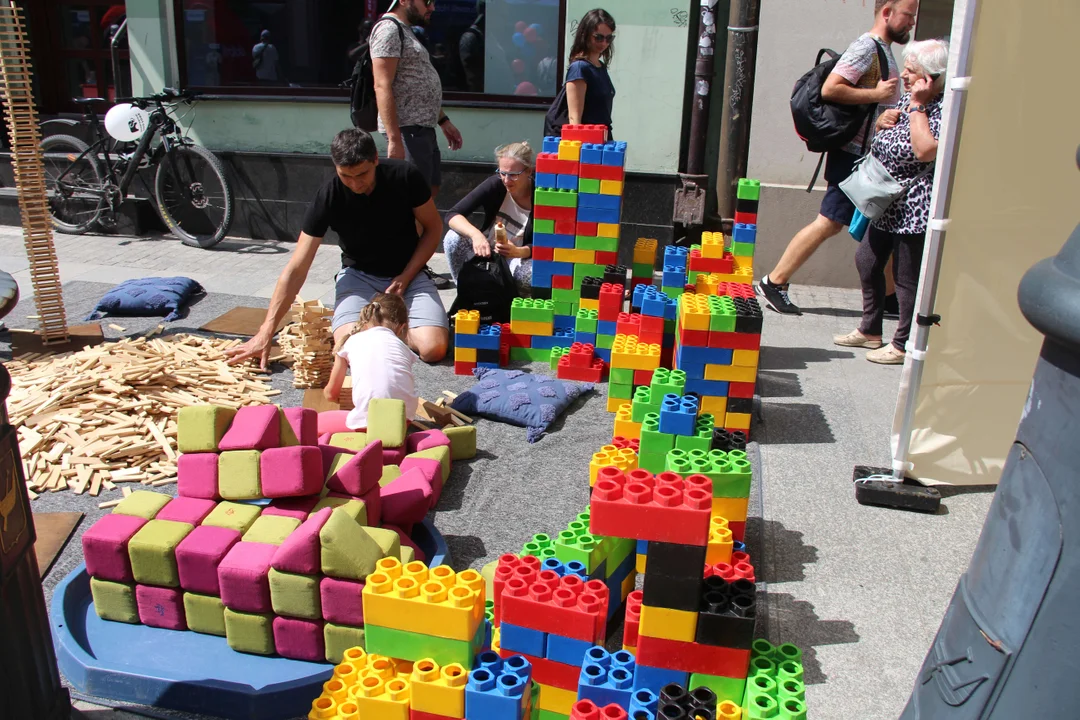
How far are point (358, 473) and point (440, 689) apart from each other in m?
1.16

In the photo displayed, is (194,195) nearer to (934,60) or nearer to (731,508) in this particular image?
(934,60)

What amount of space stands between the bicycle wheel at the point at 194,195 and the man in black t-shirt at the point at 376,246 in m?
3.42

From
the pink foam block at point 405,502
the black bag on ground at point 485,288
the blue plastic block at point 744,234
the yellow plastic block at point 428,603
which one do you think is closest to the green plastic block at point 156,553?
the pink foam block at point 405,502

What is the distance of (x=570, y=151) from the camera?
5641 mm

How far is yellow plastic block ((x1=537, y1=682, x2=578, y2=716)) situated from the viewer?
256 cm

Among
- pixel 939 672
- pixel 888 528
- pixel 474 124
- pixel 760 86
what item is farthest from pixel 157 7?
pixel 939 672

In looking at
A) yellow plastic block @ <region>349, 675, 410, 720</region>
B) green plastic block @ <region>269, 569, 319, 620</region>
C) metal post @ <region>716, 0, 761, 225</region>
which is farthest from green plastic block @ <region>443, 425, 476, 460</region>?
metal post @ <region>716, 0, 761, 225</region>

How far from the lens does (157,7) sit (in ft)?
28.9

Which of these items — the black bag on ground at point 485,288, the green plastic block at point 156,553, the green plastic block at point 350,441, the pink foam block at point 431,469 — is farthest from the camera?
the black bag on ground at point 485,288

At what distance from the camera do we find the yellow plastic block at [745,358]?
14.3 ft

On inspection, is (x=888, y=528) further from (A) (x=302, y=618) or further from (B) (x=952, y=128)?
(A) (x=302, y=618)

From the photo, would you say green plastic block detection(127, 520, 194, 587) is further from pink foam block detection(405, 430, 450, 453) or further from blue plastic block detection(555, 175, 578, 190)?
blue plastic block detection(555, 175, 578, 190)

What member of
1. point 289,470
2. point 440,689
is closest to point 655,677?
point 440,689

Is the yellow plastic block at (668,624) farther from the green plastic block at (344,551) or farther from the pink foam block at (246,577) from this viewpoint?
the pink foam block at (246,577)
